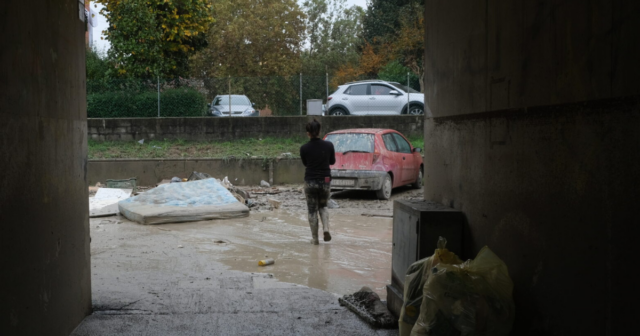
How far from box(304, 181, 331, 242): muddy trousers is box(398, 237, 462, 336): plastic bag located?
5221mm

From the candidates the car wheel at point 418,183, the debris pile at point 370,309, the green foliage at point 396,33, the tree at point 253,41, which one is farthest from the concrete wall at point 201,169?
the tree at point 253,41

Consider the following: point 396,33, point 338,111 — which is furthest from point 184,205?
point 396,33

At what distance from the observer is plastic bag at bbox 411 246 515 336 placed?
3471mm

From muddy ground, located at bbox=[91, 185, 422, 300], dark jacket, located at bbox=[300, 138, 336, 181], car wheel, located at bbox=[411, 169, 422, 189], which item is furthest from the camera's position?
car wheel, located at bbox=[411, 169, 422, 189]

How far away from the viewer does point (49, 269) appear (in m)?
4.24

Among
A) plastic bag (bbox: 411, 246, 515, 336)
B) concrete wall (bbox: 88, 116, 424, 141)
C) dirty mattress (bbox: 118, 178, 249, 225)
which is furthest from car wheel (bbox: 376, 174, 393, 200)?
plastic bag (bbox: 411, 246, 515, 336)

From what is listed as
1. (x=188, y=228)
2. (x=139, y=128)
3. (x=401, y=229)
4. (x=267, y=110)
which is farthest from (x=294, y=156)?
(x=401, y=229)

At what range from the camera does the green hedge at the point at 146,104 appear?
21406 mm

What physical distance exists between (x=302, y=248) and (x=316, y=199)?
788 mm

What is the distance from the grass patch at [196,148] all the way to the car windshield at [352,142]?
14.2ft

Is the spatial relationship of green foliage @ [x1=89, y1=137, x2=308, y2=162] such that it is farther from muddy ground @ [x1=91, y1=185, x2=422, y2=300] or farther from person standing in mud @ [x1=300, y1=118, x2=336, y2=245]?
person standing in mud @ [x1=300, y1=118, x2=336, y2=245]

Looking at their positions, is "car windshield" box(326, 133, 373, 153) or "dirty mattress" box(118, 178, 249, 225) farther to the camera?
"car windshield" box(326, 133, 373, 153)

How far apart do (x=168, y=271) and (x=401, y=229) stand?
3.57m

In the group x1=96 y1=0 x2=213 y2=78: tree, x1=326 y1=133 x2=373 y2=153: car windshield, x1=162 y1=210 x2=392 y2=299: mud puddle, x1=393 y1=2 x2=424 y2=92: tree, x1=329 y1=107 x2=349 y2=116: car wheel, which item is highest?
x1=393 y1=2 x2=424 y2=92: tree
